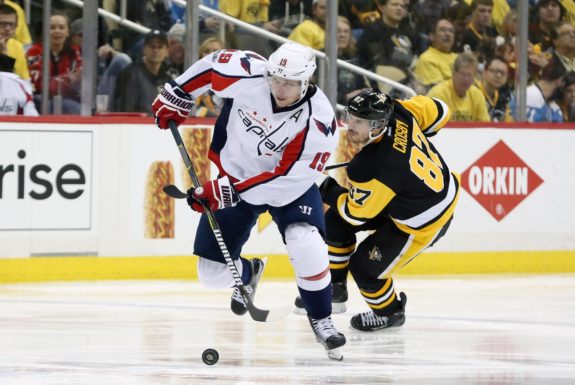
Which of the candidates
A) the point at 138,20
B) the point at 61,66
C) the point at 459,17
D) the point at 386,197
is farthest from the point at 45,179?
the point at 459,17

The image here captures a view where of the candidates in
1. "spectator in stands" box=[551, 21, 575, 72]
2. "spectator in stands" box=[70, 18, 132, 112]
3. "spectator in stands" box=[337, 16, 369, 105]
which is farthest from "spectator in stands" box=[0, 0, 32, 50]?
"spectator in stands" box=[551, 21, 575, 72]

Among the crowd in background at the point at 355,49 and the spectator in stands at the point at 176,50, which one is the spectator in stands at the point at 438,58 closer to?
the crowd in background at the point at 355,49

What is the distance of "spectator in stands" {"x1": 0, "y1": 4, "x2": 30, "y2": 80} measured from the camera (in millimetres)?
7242

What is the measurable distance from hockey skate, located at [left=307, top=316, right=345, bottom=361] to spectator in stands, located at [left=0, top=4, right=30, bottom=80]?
10.2 feet

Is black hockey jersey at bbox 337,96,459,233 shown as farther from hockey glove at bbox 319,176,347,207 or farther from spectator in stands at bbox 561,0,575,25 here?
spectator in stands at bbox 561,0,575,25

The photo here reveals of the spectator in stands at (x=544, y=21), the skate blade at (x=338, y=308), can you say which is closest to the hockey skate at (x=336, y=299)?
the skate blade at (x=338, y=308)

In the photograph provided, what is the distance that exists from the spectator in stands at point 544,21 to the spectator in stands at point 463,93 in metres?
0.47

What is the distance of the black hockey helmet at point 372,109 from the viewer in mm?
5305

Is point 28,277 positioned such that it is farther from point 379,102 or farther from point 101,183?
point 379,102

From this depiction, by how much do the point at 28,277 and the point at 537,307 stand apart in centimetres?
273

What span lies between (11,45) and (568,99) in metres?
3.68

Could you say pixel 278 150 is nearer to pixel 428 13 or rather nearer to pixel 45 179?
pixel 45 179

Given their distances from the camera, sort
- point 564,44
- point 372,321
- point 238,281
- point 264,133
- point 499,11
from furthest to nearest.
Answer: point 564,44, point 499,11, point 372,321, point 238,281, point 264,133

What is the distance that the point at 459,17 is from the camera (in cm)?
849
